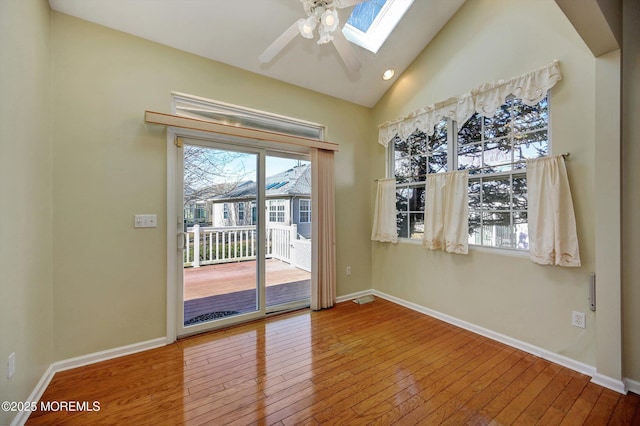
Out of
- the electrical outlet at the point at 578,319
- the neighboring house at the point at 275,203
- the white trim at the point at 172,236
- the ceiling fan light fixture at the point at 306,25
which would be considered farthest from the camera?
the neighboring house at the point at 275,203

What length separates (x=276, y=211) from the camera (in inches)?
134

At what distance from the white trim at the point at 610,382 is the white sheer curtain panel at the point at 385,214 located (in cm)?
A: 213

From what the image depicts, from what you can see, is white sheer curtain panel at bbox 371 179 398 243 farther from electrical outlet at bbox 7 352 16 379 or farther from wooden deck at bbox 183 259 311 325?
electrical outlet at bbox 7 352 16 379

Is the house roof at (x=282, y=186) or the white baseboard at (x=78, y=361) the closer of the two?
the white baseboard at (x=78, y=361)

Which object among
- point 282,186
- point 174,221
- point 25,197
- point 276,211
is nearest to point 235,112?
point 282,186

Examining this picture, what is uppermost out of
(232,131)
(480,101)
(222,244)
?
(480,101)

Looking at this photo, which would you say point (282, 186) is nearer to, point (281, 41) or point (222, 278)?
point (222, 278)

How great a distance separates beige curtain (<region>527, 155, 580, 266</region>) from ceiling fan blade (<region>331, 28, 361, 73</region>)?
70.2 inches

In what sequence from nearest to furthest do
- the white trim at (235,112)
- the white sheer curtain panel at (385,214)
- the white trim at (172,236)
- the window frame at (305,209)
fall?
the white trim at (172,236), the white trim at (235,112), the window frame at (305,209), the white sheer curtain panel at (385,214)

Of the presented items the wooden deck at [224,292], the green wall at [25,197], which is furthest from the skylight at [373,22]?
the wooden deck at [224,292]

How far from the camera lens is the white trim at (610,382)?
1854 millimetres

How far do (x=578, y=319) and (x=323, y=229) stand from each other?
2534mm

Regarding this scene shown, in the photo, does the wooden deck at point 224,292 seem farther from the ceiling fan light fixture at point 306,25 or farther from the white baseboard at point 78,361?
the ceiling fan light fixture at point 306,25

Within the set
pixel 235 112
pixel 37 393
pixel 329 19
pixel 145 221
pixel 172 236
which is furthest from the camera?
pixel 235 112
